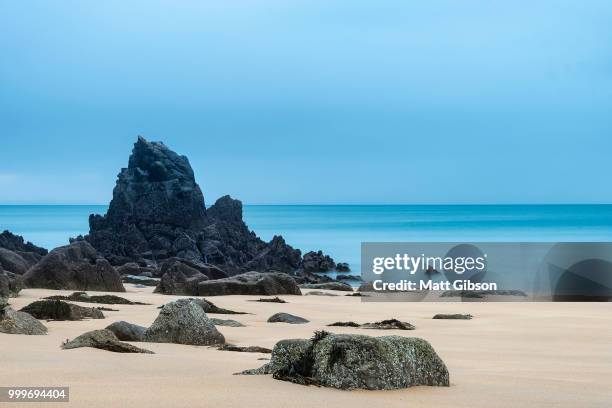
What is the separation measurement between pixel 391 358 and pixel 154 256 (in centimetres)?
4742

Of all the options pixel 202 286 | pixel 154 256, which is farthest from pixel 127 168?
pixel 202 286

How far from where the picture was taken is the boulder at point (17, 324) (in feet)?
33.9

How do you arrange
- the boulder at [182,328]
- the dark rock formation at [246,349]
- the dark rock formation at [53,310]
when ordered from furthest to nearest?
the dark rock formation at [53,310]
the boulder at [182,328]
the dark rock formation at [246,349]

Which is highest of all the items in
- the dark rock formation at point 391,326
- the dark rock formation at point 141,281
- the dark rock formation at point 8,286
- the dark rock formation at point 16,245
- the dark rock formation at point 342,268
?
the dark rock formation at point 16,245

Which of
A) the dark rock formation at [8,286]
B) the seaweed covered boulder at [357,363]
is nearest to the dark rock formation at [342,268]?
the dark rock formation at [8,286]

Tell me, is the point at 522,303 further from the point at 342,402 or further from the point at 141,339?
the point at 342,402

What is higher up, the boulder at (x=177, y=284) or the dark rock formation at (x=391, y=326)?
the boulder at (x=177, y=284)

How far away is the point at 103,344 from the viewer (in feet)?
29.2

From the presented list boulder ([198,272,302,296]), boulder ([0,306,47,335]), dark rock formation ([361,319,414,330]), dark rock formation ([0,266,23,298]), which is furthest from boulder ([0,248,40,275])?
boulder ([0,306,47,335])

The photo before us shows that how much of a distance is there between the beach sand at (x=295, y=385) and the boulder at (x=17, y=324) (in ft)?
0.78

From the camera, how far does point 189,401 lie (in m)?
5.77

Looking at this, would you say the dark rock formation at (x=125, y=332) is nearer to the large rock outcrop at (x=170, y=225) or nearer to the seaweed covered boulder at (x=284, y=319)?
the seaweed covered boulder at (x=284, y=319)

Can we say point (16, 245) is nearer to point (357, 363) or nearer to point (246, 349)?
point (246, 349)

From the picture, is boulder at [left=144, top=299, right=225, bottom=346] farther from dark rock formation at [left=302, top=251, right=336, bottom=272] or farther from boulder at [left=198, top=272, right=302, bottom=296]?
dark rock formation at [left=302, top=251, right=336, bottom=272]
